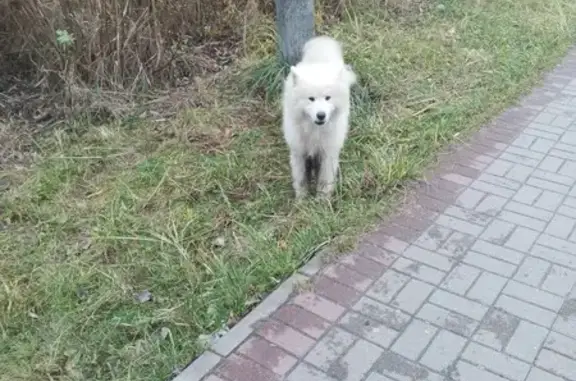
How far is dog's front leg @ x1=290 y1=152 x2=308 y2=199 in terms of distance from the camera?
3668mm

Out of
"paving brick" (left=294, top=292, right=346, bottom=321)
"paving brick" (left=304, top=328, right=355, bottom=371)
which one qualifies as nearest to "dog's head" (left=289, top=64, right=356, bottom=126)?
"paving brick" (left=294, top=292, right=346, bottom=321)

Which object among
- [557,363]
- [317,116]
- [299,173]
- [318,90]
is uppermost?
[318,90]

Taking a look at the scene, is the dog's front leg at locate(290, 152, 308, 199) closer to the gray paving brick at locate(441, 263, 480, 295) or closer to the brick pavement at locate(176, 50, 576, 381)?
the brick pavement at locate(176, 50, 576, 381)

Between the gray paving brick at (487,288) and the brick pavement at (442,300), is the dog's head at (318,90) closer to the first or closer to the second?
the brick pavement at (442,300)

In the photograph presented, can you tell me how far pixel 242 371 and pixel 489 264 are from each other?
4.54 ft

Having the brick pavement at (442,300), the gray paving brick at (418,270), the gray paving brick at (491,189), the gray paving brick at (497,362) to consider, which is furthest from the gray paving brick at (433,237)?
the gray paving brick at (497,362)

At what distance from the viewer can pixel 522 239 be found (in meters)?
3.30

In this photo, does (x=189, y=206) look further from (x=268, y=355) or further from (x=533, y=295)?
(x=533, y=295)

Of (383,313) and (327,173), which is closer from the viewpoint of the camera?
(383,313)

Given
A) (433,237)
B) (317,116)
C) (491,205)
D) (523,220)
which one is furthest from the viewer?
(491,205)

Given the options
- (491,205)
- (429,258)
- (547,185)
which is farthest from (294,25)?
(429,258)

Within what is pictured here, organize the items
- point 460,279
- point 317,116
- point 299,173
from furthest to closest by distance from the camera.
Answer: point 299,173 → point 317,116 → point 460,279

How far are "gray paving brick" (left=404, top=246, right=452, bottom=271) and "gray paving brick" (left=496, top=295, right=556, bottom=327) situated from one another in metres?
0.33

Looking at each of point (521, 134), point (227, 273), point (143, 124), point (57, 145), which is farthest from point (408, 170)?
point (57, 145)
